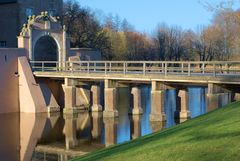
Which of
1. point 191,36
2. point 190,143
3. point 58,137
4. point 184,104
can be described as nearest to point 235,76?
point 184,104

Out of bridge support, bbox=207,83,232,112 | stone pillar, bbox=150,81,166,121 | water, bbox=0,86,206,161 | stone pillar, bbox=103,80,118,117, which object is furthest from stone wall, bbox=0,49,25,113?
bridge support, bbox=207,83,232,112

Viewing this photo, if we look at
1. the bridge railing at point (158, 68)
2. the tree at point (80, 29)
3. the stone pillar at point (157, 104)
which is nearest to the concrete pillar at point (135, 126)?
the stone pillar at point (157, 104)

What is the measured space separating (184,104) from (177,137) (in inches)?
735

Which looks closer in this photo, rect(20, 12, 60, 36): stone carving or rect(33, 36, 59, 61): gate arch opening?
rect(20, 12, 60, 36): stone carving

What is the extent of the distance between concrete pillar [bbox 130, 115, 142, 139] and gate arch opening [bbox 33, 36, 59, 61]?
1770cm

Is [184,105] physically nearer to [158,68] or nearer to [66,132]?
[158,68]

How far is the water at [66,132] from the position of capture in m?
19.9

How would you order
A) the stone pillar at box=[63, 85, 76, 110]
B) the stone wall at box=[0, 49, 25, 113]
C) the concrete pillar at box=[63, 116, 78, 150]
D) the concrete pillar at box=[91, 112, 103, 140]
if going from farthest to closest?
the stone wall at box=[0, 49, 25, 113] → the stone pillar at box=[63, 85, 76, 110] → the concrete pillar at box=[91, 112, 103, 140] → the concrete pillar at box=[63, 116, 78, 150]

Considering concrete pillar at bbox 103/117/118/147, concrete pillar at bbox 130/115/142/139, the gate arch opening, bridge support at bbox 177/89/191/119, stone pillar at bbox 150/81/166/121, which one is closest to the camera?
concrete pillar at bbox 103/117/118/147

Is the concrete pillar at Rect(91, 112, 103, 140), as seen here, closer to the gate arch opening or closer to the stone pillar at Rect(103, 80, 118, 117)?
the stone pillar at Rect(103, 80, 118, 117)

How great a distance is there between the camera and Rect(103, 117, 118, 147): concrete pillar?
867 inches

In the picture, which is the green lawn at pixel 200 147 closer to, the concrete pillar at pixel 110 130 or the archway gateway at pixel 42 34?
the concrete pillar at pixel 110 130

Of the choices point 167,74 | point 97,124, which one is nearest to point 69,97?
point 97,124

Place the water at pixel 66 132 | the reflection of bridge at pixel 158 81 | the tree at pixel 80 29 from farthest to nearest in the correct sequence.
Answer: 1. the tree at pixel 80 29
2. the reflection of bridge at pixel 158 81
3. the water at pixel 66 132
